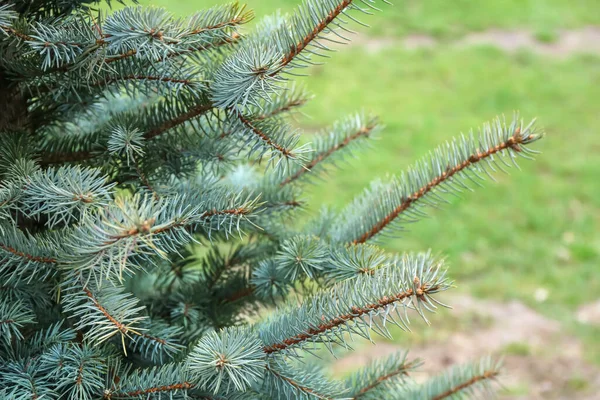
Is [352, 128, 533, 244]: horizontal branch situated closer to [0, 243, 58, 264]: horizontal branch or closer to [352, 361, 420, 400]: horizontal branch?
[352, 361, 420, 400]: horizontal branch

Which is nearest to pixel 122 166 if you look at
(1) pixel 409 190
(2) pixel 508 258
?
(1) pixel 409 190

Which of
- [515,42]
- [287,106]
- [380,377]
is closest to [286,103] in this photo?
[287,106]

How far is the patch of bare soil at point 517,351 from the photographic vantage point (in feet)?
10.5

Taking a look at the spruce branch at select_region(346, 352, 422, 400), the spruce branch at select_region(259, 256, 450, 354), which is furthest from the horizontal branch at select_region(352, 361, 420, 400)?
the spruce branch at select_region(259, 256, 450, 354)

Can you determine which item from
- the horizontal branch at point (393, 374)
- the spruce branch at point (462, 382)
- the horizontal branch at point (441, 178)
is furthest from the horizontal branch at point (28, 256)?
the spruce branch at point (462, 382)

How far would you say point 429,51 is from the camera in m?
6.93

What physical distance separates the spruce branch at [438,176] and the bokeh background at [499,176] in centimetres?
25

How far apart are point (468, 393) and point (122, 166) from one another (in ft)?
2.83

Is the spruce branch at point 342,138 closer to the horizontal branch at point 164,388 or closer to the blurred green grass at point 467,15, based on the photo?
the horizontal branch at point 164,388

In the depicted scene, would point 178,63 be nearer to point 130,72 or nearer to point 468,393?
point 130,72

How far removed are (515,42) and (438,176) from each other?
6.39m

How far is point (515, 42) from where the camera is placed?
23.1 feet

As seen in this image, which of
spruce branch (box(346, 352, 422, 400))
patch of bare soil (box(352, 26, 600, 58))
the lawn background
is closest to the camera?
spruce branch (box(346, 352, 422, 400))

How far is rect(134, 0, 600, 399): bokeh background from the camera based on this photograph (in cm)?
350
